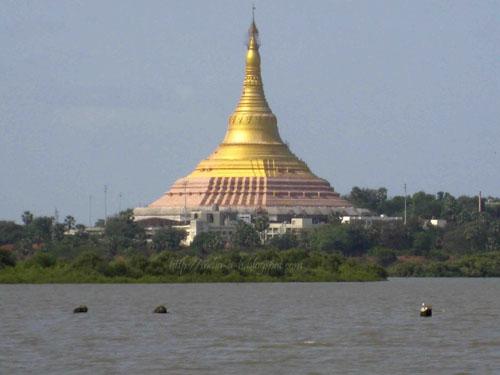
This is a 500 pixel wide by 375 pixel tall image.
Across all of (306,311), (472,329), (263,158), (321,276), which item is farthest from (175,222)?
(472,329)

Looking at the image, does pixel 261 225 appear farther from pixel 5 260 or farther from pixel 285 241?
pixel 5 260

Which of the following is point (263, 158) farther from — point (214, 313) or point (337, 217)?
point (214, 313)

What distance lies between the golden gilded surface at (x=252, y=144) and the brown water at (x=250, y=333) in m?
50.3

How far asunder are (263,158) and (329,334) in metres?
82.9

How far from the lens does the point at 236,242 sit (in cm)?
13275

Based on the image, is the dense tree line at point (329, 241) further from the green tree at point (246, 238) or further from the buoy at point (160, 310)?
the buoy at point (160, 310)

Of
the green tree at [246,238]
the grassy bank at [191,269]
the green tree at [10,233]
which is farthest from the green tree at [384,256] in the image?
the green tree at [10,233]

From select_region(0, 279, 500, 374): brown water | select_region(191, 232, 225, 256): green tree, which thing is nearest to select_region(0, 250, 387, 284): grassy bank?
select_region(0, 279, 500, 374): brown water

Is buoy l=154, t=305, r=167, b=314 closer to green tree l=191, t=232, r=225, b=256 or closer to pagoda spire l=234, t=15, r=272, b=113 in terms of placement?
green tree l=191, t=232, r=225, b=256

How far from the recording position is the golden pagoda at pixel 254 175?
144125 mm

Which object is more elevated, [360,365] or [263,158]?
[263,158]

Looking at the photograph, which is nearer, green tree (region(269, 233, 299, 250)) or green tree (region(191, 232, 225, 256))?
green tree (region(191, 232, 225, 256))

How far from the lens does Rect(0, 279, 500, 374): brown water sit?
52188 mm

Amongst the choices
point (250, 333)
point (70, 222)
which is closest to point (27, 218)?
point (70, 222)
